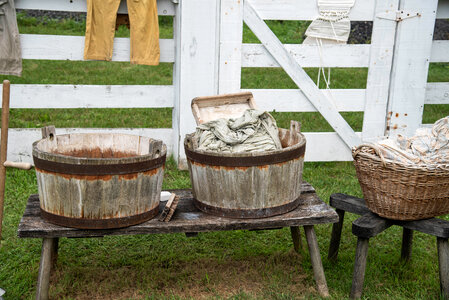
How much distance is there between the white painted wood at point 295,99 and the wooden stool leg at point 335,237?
6.75ft

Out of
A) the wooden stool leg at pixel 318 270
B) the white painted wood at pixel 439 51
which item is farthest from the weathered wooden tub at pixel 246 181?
the white painted wood at pixel 439 51

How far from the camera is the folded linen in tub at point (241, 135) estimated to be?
3.65 metres

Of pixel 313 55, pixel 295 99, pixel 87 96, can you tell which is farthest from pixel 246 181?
pixel 87 96

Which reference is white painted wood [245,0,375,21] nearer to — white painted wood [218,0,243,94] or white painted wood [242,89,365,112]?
white painted wood [218,0,243,94]

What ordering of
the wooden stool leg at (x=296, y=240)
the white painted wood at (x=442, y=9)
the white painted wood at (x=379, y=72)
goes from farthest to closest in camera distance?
the white painted wood at (x=442, y=9) → the white painted wood at (x=379, y=72) → the wooden stool leg at (x=296, y=240)

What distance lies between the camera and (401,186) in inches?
136

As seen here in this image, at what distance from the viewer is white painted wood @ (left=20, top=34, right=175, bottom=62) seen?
18.6 ft

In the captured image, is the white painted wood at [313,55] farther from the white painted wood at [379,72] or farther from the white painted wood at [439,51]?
the white painted wood at [439,51]

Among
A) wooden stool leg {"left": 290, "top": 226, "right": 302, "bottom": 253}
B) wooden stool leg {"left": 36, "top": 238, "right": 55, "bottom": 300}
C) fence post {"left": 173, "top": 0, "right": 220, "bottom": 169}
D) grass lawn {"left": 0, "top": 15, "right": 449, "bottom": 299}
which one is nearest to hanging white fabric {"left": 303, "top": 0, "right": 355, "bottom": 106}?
fence post {"left": 173, "top": 0, "right": 220, "bottom": 169}

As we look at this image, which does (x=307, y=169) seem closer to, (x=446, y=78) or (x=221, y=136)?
(x=221, y=136)

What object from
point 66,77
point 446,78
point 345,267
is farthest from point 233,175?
point 446,78

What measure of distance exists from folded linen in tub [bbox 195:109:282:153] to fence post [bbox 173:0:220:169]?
1.96 meters

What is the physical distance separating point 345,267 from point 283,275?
479 millimetres

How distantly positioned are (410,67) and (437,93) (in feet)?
2.24
